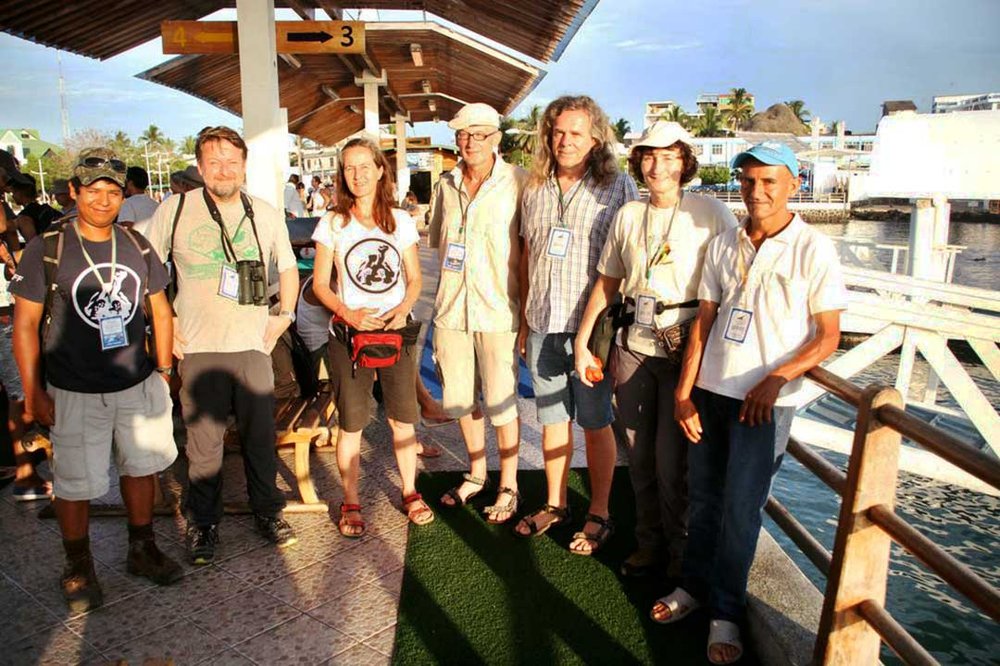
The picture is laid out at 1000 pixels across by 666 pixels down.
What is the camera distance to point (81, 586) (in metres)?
2.99

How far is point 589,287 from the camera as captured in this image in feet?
10.8

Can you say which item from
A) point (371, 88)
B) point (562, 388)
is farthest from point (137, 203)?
point (371, 88)

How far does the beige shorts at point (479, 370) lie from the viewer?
3613 mm

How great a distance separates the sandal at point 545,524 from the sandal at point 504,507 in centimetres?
10

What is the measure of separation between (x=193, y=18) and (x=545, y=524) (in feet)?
20.9

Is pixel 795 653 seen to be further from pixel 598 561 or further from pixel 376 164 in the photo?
pixel 376 164

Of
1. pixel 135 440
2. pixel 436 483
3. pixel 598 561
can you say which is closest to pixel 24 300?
pixel 135 440

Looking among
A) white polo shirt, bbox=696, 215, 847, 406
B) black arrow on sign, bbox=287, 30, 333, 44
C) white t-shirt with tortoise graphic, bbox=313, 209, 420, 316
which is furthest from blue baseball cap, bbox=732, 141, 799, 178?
black arrow on sign, bbox=287, 30, 333, 44

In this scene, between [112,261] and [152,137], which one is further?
[152,137]

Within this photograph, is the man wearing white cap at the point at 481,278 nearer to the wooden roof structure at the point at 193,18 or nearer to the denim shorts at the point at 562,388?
the denim shorts at the point at 562,388

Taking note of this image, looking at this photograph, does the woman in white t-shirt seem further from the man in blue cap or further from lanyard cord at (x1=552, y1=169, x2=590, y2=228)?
the man in blue cap

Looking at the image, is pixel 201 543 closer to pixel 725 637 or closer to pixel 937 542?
pixel 725 637

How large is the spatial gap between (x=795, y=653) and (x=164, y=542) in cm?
297

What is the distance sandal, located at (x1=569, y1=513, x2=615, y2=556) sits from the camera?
134 inches
